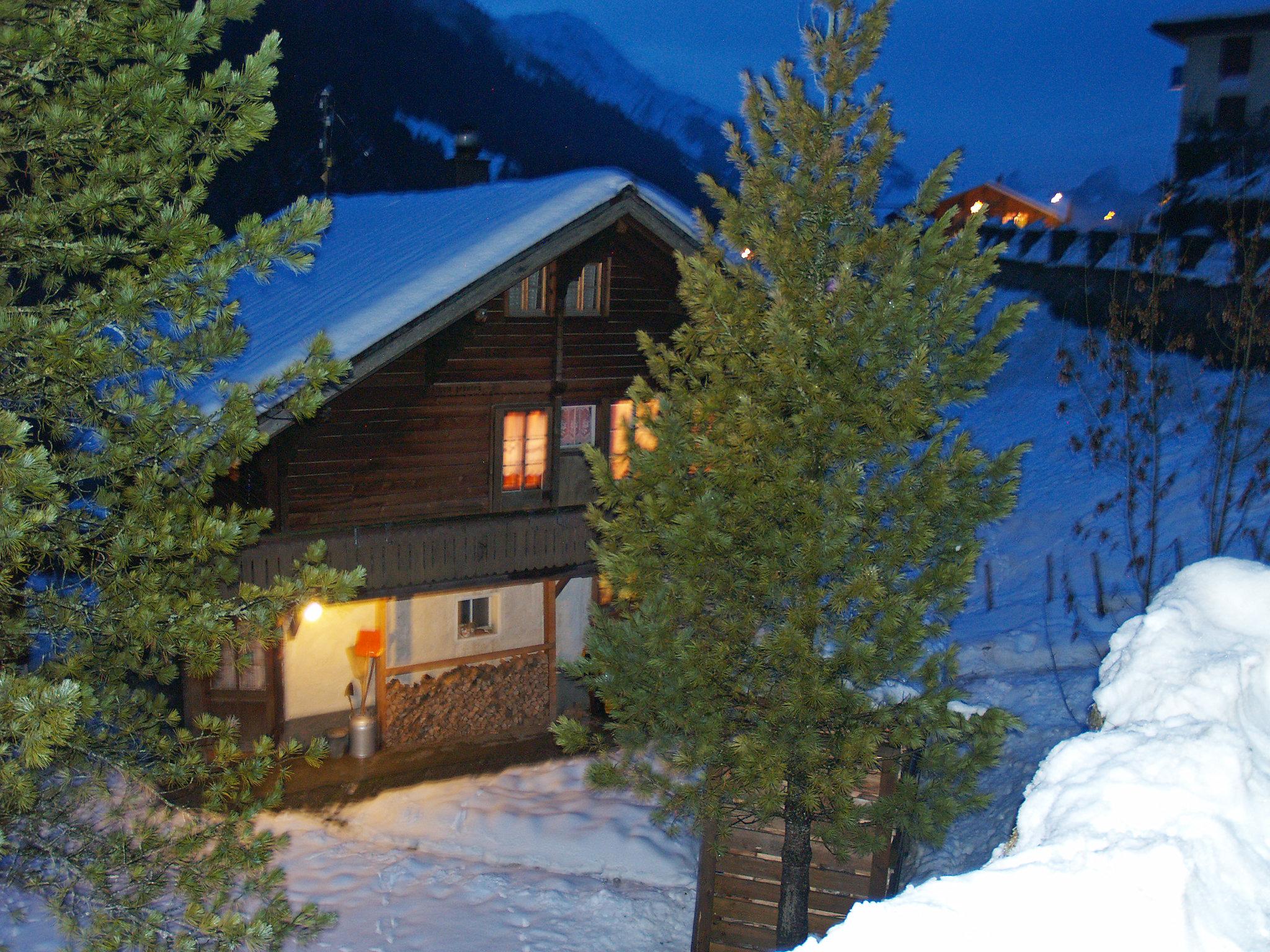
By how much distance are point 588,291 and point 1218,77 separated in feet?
101

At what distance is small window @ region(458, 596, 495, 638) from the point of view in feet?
54.4

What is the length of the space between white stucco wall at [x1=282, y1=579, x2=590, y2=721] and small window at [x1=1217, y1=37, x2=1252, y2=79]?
31.8m

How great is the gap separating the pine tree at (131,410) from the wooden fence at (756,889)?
490 cm

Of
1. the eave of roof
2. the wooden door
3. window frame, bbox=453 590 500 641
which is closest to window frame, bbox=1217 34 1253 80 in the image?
the eave of roof

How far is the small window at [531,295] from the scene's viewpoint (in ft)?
48.2

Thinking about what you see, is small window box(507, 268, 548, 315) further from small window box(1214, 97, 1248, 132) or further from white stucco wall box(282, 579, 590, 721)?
small window box(1214, 97, 1248, 132)

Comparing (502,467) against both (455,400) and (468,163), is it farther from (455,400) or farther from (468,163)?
(468,163)

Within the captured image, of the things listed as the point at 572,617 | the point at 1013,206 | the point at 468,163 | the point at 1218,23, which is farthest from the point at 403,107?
the point at 572,617

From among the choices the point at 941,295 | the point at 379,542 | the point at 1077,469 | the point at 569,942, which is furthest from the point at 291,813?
the point at 1077,469

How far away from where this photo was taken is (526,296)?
14.8 meters

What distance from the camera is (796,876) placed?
9133 millimetres

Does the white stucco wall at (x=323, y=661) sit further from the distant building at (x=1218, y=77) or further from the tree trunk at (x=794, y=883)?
the distant building at (x=1218, y=77)

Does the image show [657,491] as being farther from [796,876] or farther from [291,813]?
[291,813]

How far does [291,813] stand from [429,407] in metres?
5.92
